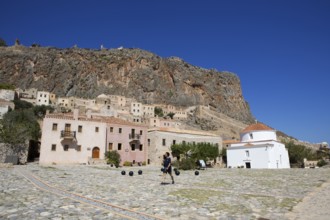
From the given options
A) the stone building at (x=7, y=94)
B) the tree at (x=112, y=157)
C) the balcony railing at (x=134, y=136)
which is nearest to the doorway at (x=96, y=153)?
the tree at (x=112, y=157)

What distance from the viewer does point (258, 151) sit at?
132 ft

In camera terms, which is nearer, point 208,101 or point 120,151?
point 120,151

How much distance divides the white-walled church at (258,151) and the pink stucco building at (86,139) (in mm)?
15939

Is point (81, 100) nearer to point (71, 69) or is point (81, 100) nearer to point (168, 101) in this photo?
point (71, 69)

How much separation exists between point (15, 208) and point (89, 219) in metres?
2.61

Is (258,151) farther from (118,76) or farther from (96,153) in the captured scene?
(118,76)

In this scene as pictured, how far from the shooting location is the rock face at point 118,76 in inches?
4938

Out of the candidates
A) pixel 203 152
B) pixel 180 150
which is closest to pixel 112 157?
pixel 180 150

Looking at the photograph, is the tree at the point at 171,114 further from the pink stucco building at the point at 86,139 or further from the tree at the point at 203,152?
the tree at the point at 203,152

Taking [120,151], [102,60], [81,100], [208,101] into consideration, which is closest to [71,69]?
[102,60]

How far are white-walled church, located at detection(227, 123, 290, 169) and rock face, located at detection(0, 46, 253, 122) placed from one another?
94247mm

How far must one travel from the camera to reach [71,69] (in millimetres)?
133000

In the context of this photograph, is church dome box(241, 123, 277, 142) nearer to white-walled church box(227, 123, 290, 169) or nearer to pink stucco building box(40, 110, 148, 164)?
white-walled church box(227, 123, 290, 169)

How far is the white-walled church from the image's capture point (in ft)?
130
